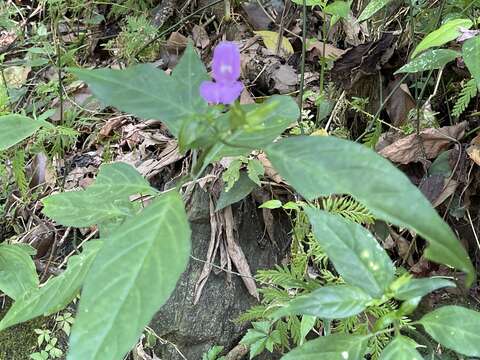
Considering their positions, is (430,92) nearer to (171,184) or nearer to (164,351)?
(171,184)

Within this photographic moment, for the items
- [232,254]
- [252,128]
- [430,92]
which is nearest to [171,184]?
[232,254]

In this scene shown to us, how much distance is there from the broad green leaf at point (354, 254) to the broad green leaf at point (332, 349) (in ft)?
0.27

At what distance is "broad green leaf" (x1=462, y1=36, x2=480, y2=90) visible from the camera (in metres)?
1.17

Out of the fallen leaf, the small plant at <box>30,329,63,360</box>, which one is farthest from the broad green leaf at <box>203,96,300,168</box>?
the fallen leaf

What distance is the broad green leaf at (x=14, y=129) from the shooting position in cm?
141

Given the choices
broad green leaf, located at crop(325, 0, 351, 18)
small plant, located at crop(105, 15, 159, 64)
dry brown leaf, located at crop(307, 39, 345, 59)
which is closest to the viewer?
broad green leaf, located at crop(325, 0, 351, 18)

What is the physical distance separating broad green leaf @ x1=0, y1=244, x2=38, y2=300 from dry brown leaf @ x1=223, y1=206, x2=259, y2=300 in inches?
22.2

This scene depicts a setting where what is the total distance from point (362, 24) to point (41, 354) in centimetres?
162

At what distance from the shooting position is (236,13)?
2.49 m

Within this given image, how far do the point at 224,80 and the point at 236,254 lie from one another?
1.04 m

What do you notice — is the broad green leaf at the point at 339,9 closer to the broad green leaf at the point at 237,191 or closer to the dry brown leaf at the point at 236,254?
the broad green leaf at the point at 237,191

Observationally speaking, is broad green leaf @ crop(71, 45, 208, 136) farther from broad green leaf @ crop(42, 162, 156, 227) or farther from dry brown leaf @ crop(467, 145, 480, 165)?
dry brown leaf @ crop(467, 145, 480, 165)

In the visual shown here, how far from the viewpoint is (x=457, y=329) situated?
920mm

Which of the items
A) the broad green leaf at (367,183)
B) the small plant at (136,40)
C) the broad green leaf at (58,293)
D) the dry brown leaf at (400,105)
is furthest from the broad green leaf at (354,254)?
the small plant at (136,40)
